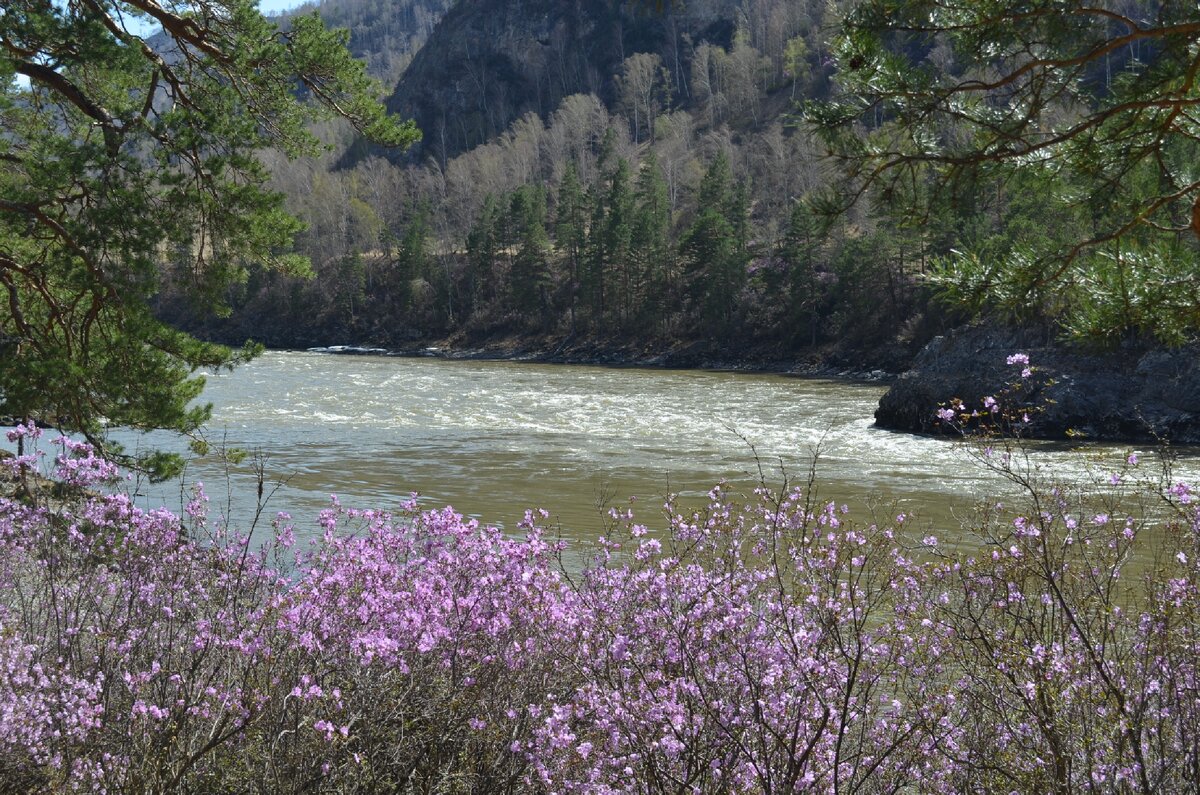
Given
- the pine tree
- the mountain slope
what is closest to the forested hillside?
the pine tree

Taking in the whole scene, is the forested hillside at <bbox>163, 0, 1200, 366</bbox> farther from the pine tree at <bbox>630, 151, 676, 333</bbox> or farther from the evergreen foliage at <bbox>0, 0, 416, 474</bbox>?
the evergreen foliage at <bbox>0, 0, 416, 474</bbox>

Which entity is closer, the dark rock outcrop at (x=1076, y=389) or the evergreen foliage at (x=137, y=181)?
the evergreen foliage at (x=137, y=181)

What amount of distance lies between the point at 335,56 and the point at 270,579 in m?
4.39

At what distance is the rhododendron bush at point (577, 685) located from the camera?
342 cm

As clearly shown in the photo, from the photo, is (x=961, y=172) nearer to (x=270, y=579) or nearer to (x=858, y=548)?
(x=858, y=548)

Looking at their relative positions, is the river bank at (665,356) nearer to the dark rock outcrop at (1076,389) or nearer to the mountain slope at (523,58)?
the dark rock outcrop at (1076,389)

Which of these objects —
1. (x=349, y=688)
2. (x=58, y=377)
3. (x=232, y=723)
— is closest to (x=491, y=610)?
(x=349, y=688)

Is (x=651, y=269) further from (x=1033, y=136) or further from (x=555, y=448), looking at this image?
(x=1033, y=136)

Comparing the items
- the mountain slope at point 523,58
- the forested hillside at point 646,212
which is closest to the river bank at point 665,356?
the forested hillside at point 646,212

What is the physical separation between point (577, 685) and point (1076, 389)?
73.4 ft

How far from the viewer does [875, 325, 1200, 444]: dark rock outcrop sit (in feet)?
72.7

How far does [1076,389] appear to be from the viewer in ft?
77.2

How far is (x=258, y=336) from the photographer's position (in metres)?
74.9

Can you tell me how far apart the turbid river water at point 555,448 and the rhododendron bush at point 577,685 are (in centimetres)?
207
